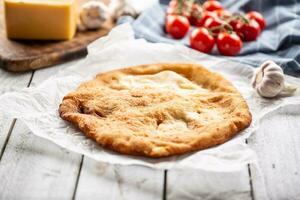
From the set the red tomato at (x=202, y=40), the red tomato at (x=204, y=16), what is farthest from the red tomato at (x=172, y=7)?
the red tomato at (x=202, y=40)

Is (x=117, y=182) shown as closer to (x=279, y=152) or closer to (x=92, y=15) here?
(x=279, y=152)

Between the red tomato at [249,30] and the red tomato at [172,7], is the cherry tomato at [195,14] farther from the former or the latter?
the red tomato at [249,30]

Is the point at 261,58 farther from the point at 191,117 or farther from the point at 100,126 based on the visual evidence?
the point at 100,126

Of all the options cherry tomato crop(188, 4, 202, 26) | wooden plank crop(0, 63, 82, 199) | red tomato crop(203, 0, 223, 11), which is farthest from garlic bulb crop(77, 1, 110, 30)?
wooden plank crop(0, 63, 82, 199)

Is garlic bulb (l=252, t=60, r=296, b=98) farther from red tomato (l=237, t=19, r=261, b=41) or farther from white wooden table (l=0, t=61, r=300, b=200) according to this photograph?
red tomato (l=237, t=19, r=261, b=41)

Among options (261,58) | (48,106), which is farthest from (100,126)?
(261,58)

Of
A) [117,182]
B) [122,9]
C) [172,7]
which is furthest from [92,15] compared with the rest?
[117,182]
